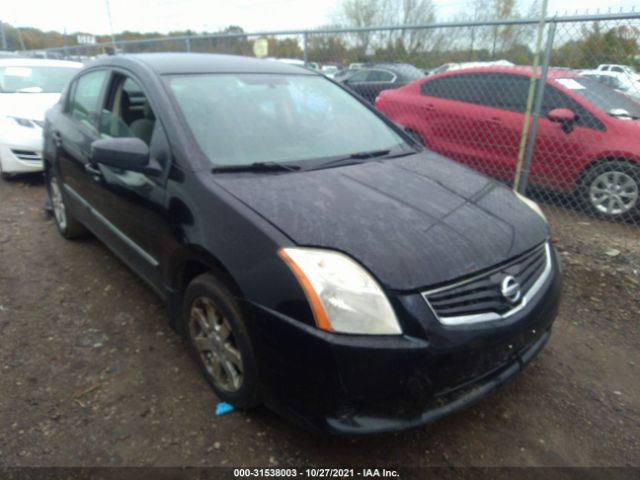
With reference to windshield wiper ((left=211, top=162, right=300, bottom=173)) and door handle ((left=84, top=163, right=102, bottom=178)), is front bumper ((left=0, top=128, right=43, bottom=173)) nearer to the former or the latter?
door handle ((left=84, top=163, right=102, bottom=178))

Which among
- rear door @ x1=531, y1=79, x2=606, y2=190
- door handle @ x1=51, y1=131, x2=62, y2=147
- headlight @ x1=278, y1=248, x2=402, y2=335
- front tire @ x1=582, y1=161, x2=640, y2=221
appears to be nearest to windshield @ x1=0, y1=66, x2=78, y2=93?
door handle @ x1=51, y1=131, x2=62, y2=147

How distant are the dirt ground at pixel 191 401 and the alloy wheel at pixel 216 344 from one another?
169 millimetres

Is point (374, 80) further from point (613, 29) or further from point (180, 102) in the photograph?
point (180, 102)

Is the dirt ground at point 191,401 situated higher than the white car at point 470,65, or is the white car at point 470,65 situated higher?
the white car at point 470,65

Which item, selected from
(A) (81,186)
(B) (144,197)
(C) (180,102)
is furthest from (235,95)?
(A) (81,186)

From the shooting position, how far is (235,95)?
2787mm

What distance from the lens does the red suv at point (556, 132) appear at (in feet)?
15.4

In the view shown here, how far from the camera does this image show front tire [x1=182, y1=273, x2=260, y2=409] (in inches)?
79.8

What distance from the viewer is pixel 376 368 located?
173cm

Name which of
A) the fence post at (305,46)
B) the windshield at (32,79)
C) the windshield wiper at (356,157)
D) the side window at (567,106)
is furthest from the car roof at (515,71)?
the windshield at (32,79)

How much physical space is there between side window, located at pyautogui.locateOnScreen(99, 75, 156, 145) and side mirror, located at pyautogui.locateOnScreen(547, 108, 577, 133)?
3970 mm

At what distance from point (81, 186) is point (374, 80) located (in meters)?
7.62

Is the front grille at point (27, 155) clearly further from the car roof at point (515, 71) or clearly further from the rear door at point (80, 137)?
the car roof at point (515, 71)

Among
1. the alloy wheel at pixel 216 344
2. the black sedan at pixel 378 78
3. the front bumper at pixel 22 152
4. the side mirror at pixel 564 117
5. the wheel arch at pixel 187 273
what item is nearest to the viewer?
the wheel arch at pixel 187 273
